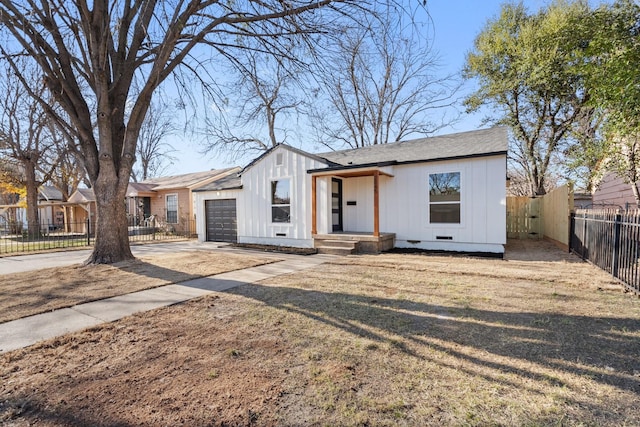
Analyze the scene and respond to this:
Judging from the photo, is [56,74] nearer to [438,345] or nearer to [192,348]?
[192,348]

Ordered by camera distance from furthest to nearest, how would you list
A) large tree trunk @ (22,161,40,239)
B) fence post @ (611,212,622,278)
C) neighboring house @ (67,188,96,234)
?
1. neighboring house @ (67,188,96,234)
2. large tree trunk @ (22,161,40,239)
3. fence post @ (611,212,622,278)

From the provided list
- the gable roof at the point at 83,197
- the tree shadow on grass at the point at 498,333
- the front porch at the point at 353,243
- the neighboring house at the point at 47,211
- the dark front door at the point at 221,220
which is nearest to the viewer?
the tree shadow on grass at the point at 498,333

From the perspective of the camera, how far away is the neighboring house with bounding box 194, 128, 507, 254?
880 centimetres

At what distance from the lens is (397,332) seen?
3402 millimetres

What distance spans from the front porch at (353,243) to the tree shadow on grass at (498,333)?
483 cm

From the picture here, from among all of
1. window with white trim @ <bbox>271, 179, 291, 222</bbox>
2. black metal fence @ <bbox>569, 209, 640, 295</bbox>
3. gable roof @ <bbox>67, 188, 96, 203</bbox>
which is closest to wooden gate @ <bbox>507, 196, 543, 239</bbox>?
black metal fence @ <bbox>569, 209, 640, 295</bbox>

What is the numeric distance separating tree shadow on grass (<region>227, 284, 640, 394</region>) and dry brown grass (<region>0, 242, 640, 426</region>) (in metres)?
0.02

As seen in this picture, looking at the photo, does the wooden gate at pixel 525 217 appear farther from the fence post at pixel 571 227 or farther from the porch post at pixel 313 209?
the porch post at pixel 313 209

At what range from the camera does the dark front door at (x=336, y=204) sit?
10941 mm

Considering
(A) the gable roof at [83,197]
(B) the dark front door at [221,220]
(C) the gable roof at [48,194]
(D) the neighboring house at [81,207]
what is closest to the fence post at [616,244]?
(B) the dark front door at [221,220]

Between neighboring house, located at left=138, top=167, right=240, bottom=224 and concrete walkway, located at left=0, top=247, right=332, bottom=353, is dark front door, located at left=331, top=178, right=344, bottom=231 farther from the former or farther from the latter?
neighboring house, located at left=138, top=167, right=240, bottom=224

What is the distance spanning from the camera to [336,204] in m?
11.2

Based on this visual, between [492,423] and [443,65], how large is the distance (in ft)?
68.4

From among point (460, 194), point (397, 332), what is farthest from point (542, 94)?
point (397, 332)
